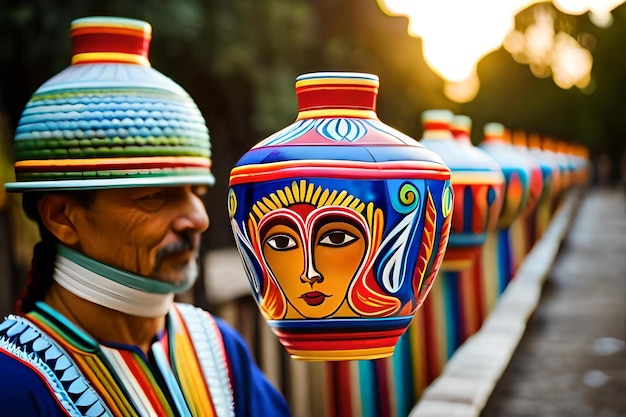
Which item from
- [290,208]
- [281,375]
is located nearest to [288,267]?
[290,208]

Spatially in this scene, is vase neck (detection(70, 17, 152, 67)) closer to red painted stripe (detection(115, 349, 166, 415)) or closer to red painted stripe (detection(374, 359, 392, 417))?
red painted stripe (detection(115, 349, 166, 415))

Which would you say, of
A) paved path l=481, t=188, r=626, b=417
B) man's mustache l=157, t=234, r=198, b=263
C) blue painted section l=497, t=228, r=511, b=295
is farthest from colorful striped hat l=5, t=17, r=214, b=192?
blue painted section l=497, t=228, r=511, b=295

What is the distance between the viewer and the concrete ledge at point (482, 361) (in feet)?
7.22

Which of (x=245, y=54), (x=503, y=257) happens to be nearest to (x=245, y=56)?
(x=245, y=54)

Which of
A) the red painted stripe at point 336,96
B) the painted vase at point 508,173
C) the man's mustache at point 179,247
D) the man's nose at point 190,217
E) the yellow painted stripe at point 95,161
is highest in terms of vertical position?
the red painted stripe at point 336,96

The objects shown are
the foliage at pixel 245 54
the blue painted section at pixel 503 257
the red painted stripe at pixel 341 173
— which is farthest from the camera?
the foliage at pixel 245 54

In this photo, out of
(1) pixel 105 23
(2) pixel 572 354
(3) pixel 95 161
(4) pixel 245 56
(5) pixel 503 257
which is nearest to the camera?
(3) pixel 95 161

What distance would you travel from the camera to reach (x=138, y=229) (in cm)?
173

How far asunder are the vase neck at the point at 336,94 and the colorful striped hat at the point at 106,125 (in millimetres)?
436

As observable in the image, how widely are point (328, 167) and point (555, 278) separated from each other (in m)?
5.55

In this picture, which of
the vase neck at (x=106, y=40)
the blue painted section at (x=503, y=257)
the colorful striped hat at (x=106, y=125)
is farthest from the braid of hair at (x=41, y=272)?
the blue painted section at (x=503, y=257)

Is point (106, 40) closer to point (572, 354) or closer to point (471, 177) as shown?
point (471, 177)

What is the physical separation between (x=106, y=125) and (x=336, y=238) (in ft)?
2.04

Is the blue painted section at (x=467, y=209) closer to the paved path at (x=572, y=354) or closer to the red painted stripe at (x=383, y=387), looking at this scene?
the red painted stripe at (x=383, y=387)
